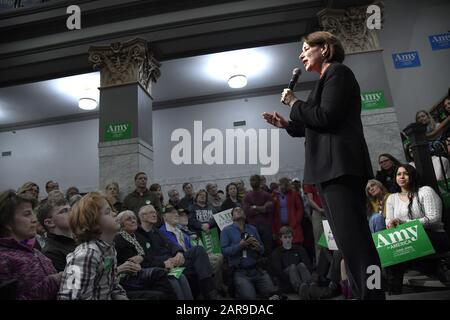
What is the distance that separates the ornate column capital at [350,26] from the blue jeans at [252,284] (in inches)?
178

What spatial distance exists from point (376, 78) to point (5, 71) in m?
8.07

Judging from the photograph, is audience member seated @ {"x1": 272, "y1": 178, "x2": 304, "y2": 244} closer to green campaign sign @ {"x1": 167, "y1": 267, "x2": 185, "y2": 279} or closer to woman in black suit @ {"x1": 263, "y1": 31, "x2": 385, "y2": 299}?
green campaign sign @ {"x1": 167, "y1": 267, "x2": 185, "y2": 279}

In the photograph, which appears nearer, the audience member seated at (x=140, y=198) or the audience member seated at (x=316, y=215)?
the audience member seated at (x=316, y=215)

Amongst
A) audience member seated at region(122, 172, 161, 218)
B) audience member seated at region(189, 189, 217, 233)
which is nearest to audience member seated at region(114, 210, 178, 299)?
audience member seated at region(189, 189, 217, 233)

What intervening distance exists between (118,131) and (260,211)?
3.45 m

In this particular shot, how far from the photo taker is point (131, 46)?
22.7 ft

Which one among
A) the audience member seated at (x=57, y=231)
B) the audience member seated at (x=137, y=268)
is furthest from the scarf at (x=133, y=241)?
the audience member seated at (x=57, y=231)

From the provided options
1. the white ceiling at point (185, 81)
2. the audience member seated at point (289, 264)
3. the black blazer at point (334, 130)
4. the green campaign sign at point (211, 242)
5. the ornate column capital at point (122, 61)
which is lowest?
the audience member seated at point (289, 264)

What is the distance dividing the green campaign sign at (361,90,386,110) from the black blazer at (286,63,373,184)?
4611mm

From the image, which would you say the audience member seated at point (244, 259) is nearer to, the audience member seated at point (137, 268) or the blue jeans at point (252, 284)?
the blue jeans at point (252, 284)

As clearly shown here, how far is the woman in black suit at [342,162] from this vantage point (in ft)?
4.56

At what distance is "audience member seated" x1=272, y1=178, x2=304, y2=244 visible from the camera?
4.82 meters
